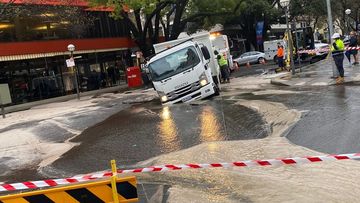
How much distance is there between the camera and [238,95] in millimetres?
17703

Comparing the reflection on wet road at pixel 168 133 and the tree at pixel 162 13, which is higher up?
the tree at pixel 162 13

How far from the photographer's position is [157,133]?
11711mm

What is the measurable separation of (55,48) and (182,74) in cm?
1831

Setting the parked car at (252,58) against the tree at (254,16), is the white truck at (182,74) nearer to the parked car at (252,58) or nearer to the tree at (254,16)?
the parked car at (252,58)

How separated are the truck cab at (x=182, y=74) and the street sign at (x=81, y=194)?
1247 centimetres

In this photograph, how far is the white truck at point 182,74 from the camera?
1700 centimetres

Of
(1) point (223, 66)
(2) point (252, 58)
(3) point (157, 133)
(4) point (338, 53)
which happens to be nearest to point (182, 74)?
(3) point (157, 133)

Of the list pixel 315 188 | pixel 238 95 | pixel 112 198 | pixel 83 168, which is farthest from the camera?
pixel 238 95

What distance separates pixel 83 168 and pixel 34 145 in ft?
12.9

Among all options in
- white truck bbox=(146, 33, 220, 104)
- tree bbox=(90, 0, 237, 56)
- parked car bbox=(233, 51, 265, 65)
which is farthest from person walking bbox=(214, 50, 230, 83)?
parked car bbox=(233, 51, 265, 65)

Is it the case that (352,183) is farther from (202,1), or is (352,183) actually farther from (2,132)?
(202,1)

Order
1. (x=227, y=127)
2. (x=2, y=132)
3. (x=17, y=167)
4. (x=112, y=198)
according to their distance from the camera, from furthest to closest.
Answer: (x=2, y=132), (x=227, y=127), (x=17, y=167), (x=112, y=198)

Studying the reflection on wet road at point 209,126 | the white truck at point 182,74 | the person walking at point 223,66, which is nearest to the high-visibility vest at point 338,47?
the white truck at point 182,74

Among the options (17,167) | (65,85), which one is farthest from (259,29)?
(17,167)
